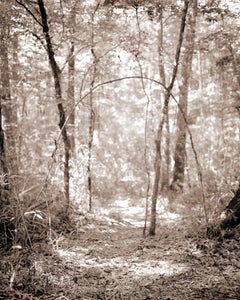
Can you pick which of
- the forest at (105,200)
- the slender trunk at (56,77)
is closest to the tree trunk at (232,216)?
the forest at (105,200)

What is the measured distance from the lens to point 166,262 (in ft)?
17.2

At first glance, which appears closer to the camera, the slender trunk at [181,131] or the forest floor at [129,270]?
the forest floor at [129,270]

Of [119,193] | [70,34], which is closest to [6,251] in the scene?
[70,34]

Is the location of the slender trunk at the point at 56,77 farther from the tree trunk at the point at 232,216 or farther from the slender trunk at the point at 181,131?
the slender trunk at the point at 181,131

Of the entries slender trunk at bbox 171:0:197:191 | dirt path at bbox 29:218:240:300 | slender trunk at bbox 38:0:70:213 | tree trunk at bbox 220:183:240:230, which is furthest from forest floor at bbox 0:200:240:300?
slender trunk at bbox 171:0:197:191

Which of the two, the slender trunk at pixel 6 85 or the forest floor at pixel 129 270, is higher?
the slender trunk at pixel 6 85

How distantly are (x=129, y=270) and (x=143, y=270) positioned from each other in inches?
8.9

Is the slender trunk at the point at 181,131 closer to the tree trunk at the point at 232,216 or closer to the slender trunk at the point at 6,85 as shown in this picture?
the tree trunk at the point at 232,216

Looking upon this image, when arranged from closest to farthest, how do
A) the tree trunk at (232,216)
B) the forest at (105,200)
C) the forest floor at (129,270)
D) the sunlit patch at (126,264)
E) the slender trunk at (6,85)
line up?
the forest floor at (129,270)
the forest at (105,200)
the sunlit patch at (126,264)
the tree trunk at (232,216)
the slender trunk at (6,85)

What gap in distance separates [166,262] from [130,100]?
18.3 meters

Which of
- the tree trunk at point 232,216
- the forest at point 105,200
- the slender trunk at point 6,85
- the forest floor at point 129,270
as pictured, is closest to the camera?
the forest floor at point 129,270

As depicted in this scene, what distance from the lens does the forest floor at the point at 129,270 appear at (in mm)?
4051

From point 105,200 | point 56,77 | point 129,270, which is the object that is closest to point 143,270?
point 129,270

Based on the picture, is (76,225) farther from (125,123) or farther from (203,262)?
(125,123)
